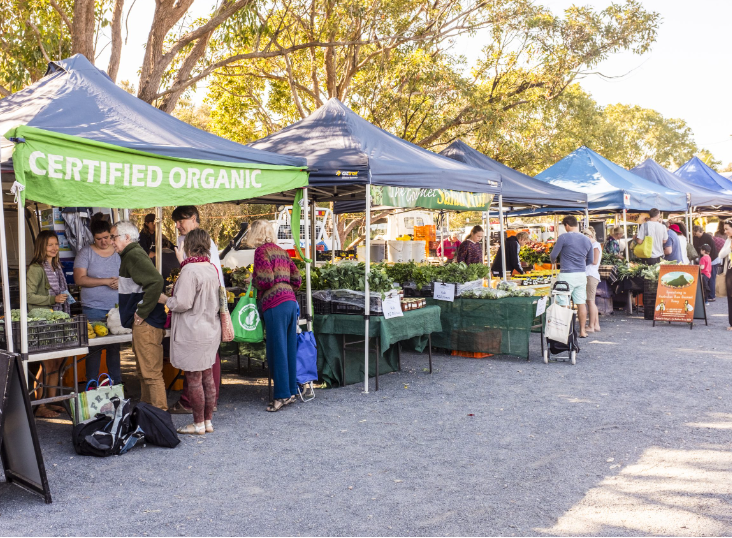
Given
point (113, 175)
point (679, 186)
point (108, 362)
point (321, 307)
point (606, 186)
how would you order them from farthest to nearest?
1. point (679, 186)
2. point (606, 186)
3. point (321, 307)
4. point (108, 362)
5. point (113, 175)

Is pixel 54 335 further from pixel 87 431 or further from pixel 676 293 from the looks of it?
pixel 676 293

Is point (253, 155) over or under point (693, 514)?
over

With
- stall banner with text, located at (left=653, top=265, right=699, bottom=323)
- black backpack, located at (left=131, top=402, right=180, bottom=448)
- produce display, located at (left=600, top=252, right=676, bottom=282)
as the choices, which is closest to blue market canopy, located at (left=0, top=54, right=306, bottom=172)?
black backpack, located at (left=131, top=402, right=180, bottom=448)

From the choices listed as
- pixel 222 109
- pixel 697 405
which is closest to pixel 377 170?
pixel 697 405

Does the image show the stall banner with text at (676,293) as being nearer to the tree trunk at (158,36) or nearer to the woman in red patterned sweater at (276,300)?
the woman in red patterned sweater at (276,300)

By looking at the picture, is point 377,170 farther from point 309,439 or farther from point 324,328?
point 309,439

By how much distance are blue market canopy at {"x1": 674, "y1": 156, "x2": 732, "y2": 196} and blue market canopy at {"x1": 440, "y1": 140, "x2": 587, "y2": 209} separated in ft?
31.6

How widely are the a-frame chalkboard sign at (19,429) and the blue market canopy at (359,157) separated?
11.9ft

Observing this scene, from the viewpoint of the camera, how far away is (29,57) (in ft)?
40.8

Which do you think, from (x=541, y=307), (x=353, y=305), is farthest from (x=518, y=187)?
(x=353, y=305)

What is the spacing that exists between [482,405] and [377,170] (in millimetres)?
2598

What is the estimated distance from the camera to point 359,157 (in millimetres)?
6906

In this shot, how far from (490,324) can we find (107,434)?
5290 millimetres

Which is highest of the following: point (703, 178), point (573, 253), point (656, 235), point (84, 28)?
point (84, 28)
